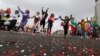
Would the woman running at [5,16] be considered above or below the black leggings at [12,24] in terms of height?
above

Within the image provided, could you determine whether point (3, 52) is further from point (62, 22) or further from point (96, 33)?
point (96, 33)

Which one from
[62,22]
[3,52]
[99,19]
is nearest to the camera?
[3,52]

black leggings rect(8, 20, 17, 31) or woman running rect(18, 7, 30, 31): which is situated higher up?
woman running rect(18, 7, 30, 31)

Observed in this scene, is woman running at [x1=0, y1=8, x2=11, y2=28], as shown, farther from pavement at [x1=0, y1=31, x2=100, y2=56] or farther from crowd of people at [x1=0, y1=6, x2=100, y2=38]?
pavement at [x1=0, y1=31, x2=100, y2=56]

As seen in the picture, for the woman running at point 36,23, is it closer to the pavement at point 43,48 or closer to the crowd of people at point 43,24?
the crowd of people at point 43,24

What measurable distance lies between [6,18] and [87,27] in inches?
322

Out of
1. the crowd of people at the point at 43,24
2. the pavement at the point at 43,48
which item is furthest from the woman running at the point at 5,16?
the pavement at the point at 43,48

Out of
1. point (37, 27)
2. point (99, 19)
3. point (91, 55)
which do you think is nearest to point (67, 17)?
point (37, 27)

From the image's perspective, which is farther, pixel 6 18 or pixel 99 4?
pixel 99 4

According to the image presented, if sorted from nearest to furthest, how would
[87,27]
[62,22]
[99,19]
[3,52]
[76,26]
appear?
[3,52]
[62,22]
[76,26]
[87,27]
[99,19]

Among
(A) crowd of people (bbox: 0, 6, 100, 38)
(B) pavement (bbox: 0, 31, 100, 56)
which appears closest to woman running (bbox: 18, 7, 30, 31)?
(A) crowd of people (bbox: 0, 6, 100, 38)

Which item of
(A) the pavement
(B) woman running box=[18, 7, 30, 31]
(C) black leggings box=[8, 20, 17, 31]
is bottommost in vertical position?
(A) the pavement

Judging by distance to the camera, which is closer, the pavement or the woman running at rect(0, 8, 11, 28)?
the pavement

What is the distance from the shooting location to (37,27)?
31.4m
